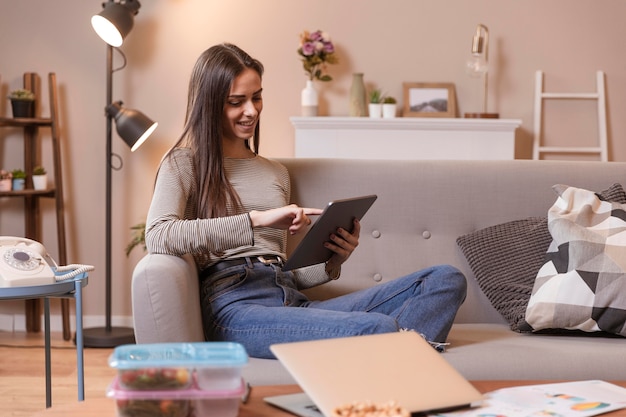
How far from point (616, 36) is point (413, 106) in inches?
43.0

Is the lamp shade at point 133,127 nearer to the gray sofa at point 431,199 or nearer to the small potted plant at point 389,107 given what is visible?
the small potted plant at point 389,107

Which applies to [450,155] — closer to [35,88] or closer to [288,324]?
[35,88]

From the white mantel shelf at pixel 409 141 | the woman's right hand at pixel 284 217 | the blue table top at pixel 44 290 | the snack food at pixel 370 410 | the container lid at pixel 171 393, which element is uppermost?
the white mantel shelf at pixel 409 141

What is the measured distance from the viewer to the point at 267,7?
432cm

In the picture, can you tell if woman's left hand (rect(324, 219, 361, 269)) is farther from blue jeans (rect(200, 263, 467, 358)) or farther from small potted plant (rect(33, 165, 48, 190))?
small potted plant (rect(33, 165, 48, 190))

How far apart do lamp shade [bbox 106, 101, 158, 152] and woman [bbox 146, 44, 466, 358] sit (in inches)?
63.6

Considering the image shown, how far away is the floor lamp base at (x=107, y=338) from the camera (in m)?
3.89

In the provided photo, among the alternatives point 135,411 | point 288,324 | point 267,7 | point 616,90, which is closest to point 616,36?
point 616,90

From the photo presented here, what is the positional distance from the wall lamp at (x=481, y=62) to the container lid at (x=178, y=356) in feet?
10.6

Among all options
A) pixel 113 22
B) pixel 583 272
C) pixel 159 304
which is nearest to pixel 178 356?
pixel 159 304

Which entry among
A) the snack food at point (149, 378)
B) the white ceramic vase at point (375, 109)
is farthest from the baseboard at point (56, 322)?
the snack food at point (149, 378)

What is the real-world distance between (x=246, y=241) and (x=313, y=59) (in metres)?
2.38

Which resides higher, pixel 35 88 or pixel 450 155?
pixel 35 88

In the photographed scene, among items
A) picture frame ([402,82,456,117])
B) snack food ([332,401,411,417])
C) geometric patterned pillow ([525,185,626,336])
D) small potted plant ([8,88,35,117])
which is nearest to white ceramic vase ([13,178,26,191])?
small potted plant ([8,88,35,117])
